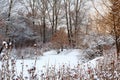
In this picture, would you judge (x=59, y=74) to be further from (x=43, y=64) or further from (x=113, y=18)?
(x=113, y=18)

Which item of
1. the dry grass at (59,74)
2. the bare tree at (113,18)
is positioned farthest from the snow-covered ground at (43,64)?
the bare tree at (113,18)

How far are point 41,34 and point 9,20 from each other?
1209cm

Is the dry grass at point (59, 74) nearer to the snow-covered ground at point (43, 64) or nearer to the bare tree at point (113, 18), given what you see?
the snow-covered ground at point (43, 64)

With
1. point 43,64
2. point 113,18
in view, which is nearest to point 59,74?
point 43,64

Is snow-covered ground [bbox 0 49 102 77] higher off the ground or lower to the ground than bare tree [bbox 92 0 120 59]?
lower

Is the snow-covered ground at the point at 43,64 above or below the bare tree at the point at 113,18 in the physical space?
below

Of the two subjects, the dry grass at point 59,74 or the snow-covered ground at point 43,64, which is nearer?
the dry grass at point 59,74

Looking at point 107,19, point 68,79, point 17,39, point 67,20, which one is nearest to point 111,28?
point 107,19

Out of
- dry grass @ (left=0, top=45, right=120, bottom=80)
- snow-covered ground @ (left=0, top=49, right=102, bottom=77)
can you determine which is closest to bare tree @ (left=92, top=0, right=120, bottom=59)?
snow-covered ground @ (left=0, top=49, right=102, bottom=77)

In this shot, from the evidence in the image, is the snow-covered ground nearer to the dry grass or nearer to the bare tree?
the dry grass

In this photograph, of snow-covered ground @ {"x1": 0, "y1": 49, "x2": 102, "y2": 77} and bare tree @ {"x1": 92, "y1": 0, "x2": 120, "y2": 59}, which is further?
bare tree @ {"x1": 92, "y1": 0, "x2": 120, "y2": 59}

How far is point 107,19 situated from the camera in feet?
46.4

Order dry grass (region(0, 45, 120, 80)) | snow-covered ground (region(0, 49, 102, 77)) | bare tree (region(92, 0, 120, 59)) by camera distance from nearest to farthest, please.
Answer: dry grass (region(0, 45, 120, 80))
snow-covered ground (region(0, 49, 102, 77))
bare tree (region(92, 0, 120, 59))

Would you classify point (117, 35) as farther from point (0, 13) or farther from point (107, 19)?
point (0, 13)
